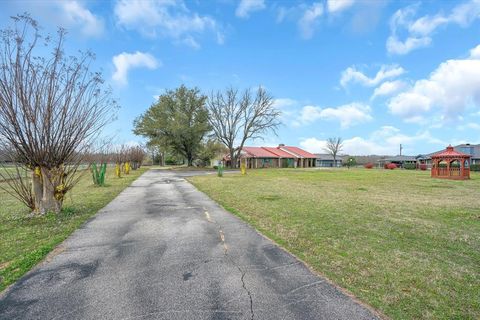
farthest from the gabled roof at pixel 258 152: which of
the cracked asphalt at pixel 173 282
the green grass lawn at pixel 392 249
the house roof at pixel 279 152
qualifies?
the cracked asphalt at pixel 173 282

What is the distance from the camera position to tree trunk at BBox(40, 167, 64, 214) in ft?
25.6

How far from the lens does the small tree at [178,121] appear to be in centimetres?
3988

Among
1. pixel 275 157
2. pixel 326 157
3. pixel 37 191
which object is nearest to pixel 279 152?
pixel 275 157

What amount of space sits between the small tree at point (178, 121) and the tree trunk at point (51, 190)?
31.0 metres

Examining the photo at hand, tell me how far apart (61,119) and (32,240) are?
366 cm

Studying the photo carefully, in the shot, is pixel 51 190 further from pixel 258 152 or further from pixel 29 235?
pixel 258 152

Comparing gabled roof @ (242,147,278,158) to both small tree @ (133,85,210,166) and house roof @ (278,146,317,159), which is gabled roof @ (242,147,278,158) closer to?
house roof @ (278,146,317,159)

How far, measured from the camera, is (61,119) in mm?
7668

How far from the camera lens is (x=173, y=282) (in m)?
3.55

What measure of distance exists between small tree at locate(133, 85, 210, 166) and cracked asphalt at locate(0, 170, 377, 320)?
34605mm

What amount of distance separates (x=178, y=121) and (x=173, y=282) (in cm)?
3809

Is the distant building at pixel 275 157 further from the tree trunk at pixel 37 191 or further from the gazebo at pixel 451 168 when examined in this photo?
the tree trunk at pixel 37 191

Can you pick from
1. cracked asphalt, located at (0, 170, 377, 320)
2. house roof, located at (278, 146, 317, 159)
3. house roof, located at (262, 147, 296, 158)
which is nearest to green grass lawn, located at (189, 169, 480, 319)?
cracked asphalt, located at (0, 170, 377, 320)

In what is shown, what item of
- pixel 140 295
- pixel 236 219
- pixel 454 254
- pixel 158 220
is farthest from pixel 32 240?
pixel 454 254
